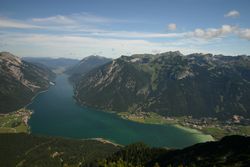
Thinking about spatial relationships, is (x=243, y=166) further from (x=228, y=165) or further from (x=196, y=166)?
(x=196, y=166)

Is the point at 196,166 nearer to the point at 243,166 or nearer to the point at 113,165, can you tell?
the point at 243,166

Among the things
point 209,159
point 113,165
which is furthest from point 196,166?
point 113,165

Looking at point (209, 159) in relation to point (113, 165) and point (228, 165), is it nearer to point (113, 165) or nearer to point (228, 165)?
point (228, 165)

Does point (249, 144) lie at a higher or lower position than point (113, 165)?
higher

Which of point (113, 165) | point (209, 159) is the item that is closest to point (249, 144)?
point (209, 159)

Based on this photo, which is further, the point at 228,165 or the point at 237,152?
the point at 237,152

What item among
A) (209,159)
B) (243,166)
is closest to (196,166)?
(209,159)

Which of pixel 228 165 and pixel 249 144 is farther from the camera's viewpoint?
pixel 249 144
